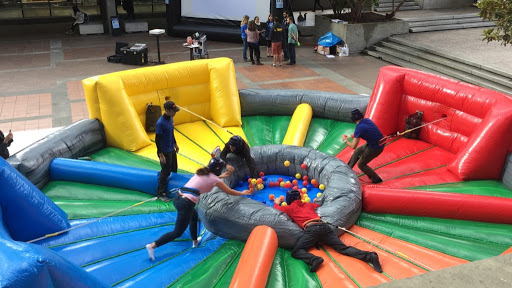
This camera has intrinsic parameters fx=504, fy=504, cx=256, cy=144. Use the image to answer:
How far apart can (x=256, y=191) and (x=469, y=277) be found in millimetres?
5923

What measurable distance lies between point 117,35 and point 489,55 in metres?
14.3

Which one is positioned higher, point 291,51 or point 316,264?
point 291,51

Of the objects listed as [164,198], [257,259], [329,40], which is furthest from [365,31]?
[257,259]

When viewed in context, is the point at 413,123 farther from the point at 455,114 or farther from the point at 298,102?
the point at 298,102

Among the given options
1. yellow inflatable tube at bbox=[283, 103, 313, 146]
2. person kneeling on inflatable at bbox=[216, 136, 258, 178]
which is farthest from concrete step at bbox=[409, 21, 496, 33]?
person kneeling on inflatable at bbox=[216, 136, 258, 178]

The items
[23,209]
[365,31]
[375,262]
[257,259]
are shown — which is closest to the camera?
[257,259]

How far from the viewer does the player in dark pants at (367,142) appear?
7.18m

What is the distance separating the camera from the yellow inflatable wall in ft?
27.9

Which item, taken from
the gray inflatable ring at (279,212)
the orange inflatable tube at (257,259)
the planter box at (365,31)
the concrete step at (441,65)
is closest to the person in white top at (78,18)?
the planter box at (365,31)

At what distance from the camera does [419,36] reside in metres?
17.8

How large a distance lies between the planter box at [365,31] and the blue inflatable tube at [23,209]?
13518 mm

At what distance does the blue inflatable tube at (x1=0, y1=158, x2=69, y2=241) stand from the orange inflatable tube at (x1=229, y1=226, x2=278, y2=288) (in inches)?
96.3

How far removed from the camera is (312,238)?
18.7 ft

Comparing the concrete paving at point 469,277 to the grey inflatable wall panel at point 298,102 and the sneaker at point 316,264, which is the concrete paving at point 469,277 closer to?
the sneaker at point 316,264
